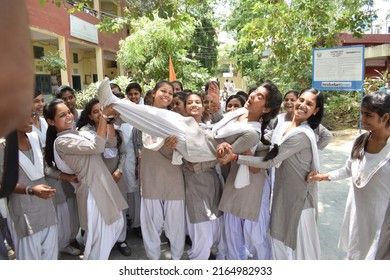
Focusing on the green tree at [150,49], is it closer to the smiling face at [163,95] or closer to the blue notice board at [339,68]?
the blue notice board at [339,68]

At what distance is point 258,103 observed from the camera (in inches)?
89.3

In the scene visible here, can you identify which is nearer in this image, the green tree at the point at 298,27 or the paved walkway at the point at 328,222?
the paved walkway at the point at 328,222

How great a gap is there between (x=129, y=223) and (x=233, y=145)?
74.7 inches

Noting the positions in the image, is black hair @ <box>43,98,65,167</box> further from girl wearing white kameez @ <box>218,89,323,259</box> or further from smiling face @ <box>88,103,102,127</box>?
girl wearing white kameez @ <box>218,89,323,259</box>

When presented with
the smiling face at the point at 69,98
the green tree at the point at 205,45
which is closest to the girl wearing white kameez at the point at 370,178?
the smiling face at the point at 69,98

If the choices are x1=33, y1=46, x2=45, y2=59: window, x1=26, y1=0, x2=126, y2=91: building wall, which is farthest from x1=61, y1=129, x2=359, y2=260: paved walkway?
x1=33, y1=46, x2=45, y2=59: window

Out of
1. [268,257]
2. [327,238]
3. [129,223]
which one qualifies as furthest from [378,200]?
[129,223]

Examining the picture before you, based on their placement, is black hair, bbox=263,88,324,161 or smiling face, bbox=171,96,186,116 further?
smiling face, bbox=171,96,186,116

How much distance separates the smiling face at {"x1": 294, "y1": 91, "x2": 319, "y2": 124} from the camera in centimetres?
224

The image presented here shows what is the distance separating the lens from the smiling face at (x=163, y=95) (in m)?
2.71

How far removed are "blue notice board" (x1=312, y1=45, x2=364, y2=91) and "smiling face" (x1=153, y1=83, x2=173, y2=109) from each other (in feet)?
13.3

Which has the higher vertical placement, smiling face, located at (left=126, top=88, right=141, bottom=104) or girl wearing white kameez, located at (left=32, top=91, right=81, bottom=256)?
smiling face, located at (left=126, top=88, right=141, bottom=104)

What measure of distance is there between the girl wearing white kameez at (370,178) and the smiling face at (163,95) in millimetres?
1325

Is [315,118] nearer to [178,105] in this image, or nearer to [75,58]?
[178,105]
